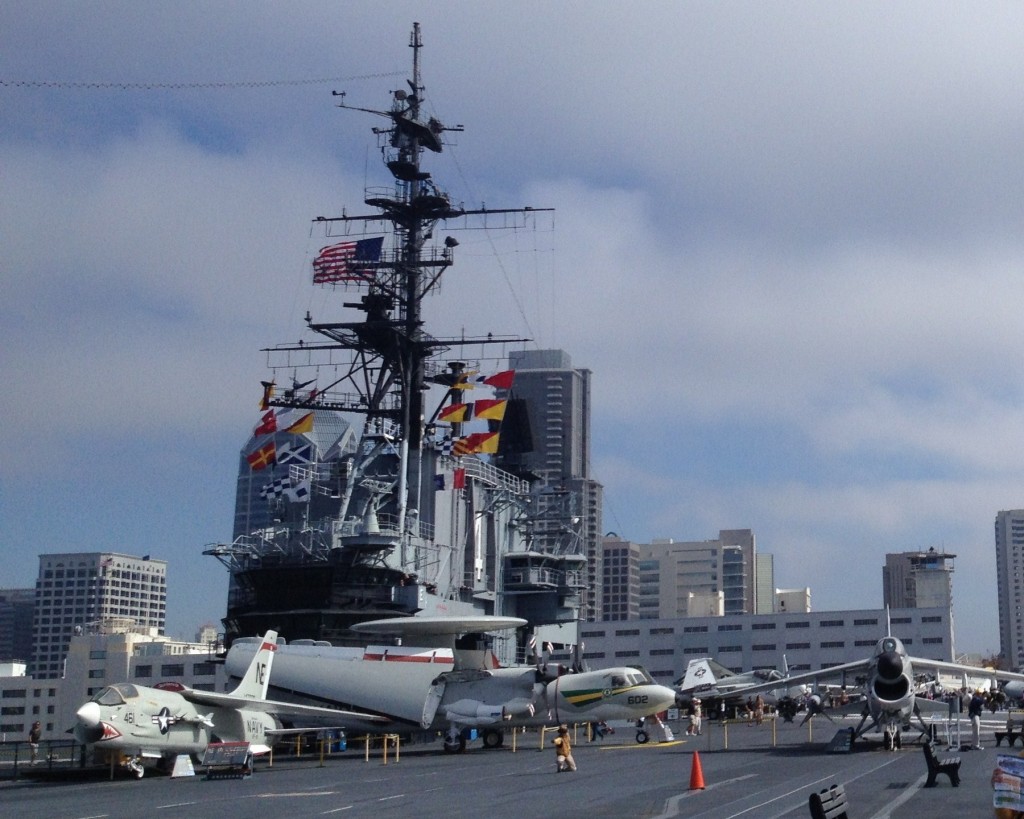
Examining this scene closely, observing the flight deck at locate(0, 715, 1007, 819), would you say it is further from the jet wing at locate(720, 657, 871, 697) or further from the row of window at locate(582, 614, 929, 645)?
the row of window at locate(582, 614, 929, 645)

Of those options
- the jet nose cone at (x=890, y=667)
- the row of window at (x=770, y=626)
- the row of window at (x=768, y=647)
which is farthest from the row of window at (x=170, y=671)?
the jet nose cone at (x=890, y=667)

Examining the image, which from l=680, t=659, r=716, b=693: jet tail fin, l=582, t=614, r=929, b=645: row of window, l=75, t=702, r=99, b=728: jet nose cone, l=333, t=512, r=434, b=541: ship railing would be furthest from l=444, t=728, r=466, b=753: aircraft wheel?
l=582, t=614, r=929, b=645: row of window

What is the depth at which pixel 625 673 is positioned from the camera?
1763 inches

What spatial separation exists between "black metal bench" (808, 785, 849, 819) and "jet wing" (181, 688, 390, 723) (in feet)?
82.1

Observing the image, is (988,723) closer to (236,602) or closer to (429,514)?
(429,514)

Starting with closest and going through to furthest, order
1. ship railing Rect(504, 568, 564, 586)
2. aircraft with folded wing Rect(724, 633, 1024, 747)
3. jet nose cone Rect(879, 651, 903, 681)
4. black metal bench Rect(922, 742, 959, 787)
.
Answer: black metal bench Rect(922, 742, 959, 787)
jet nose cone Rect(879, 651, 903, 681)
aircraft with folded wing Rect(724, 633, 1024, 747)
ship railing Rect(504, 568, 564, 586)

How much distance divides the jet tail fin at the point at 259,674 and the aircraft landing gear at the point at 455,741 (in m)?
7.31

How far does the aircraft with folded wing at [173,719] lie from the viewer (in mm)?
33531

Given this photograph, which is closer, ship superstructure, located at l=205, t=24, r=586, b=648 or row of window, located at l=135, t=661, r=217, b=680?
ship superstructure, located at l=205, t=24, r=586, b=648

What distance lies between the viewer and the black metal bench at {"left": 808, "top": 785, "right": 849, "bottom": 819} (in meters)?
14.4

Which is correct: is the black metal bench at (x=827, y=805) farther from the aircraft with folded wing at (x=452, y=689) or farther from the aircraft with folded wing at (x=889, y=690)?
the aircraft with folded wing at (x=452, y=689)

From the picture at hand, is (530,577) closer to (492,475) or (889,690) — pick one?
(492,475)

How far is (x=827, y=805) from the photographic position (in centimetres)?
1559

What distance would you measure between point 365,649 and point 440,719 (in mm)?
4011
